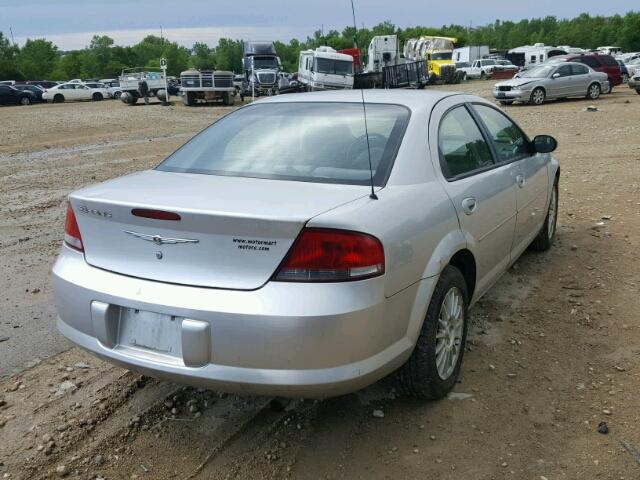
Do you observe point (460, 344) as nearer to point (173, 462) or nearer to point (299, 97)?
point (173, 462)

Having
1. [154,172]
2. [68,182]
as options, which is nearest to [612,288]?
[154,172]

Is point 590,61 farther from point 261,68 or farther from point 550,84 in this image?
point 261,68

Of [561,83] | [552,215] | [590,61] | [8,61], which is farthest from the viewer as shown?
[8,61]

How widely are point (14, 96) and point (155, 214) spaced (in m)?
42.9

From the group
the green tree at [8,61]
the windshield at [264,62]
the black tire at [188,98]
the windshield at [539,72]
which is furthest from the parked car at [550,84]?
the green tree at [8,61]

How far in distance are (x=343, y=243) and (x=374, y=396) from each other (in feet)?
4.00

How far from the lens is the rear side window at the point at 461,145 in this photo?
3.47 meters

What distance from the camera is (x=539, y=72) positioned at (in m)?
23.7

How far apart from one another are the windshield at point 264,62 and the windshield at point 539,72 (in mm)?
17032

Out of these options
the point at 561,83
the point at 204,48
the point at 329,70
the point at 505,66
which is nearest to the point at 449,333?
the point at 561,83

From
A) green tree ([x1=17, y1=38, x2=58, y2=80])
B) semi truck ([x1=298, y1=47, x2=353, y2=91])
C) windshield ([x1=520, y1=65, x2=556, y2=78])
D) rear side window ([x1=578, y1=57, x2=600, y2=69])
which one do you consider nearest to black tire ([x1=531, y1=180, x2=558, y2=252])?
windshield ([x1=520, y1=65, x2=556, y2=78])

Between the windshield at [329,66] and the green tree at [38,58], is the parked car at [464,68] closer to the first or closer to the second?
the windshield at [329,66]

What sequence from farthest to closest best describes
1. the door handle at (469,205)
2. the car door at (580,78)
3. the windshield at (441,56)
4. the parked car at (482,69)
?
1. the parked car at (482,69)
2. the windshield at (441,56)
3. the car door at (580,78)
4. the door handle at (469,205)

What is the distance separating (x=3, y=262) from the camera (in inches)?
231
